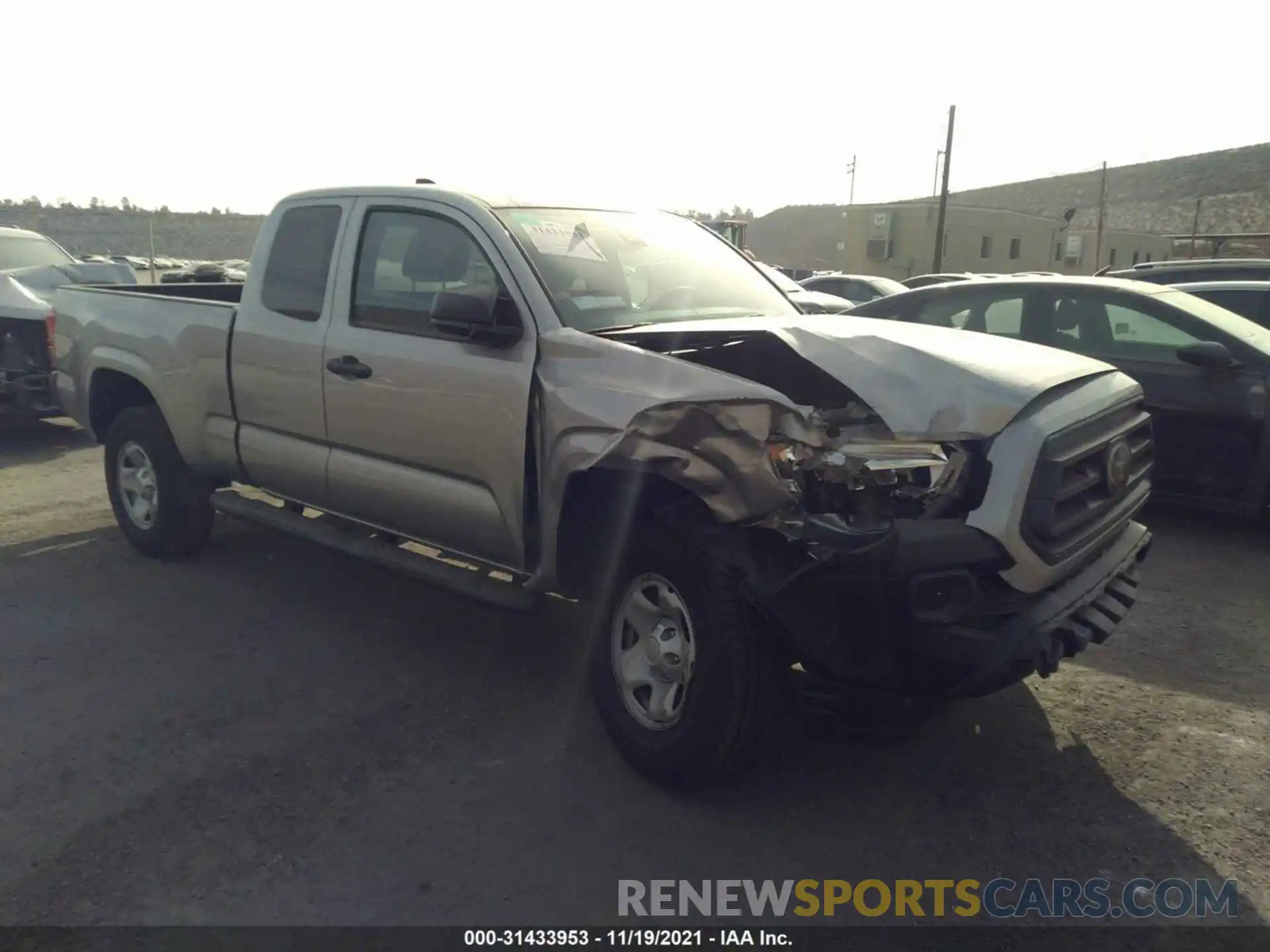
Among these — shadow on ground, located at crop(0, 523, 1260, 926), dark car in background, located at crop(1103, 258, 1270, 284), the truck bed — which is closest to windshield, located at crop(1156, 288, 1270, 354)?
dark car in background, located at crop(1103, 258, 1270, 284)

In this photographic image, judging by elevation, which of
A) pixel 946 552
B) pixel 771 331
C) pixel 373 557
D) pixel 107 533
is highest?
pixel 771 331

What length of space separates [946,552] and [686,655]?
37.1 inches

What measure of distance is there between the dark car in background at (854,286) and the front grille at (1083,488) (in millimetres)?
11709

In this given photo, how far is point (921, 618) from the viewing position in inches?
120

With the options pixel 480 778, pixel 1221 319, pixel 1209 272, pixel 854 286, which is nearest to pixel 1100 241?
pixel 854 286

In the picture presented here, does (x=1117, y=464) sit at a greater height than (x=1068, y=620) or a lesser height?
greater

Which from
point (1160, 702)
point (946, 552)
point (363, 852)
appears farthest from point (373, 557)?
point (1160, 702)

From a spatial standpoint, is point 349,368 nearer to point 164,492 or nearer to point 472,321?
point 472,321

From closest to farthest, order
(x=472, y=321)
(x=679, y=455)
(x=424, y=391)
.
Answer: (x=679, y=455)
(x=472, y=321)
(x=424, y=391)

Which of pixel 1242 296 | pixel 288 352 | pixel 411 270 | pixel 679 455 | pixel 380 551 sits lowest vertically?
pixel 380 551

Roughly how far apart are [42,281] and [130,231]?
2443 inches

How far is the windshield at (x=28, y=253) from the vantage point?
451 inches

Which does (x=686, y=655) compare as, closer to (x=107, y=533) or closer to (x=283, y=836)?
(x=283, y=836)

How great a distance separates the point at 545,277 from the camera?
4102mm
